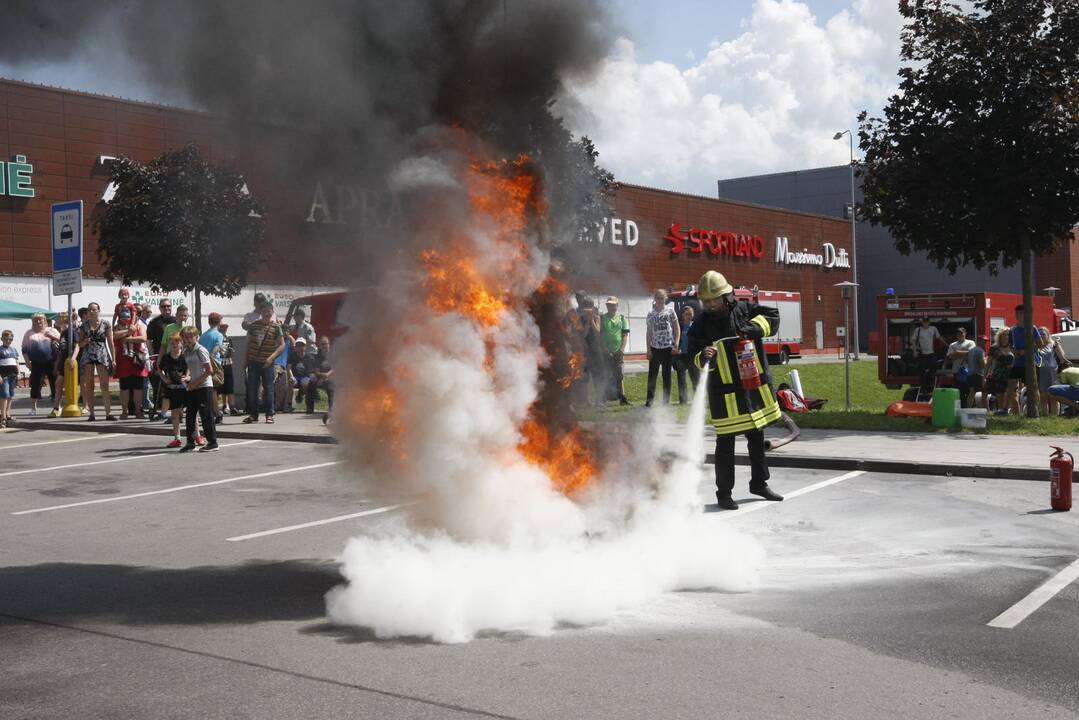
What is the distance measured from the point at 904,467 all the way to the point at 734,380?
3366mm

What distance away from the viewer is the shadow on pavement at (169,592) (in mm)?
5637

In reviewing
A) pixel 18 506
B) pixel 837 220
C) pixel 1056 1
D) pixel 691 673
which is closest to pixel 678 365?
pixel 1056 1

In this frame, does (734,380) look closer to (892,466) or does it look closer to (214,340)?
(892,466)

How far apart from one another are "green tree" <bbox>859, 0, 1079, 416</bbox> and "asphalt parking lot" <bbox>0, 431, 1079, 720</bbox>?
25.1ft

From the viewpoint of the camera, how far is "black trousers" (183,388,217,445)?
1342 cm

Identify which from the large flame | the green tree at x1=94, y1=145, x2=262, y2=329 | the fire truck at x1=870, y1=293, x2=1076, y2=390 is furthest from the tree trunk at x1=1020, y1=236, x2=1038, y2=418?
the green tree at x1=94, y1=145, x2=262, y2=329

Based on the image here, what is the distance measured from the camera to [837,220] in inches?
2389

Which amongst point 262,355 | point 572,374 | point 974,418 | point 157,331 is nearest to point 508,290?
point 572,374

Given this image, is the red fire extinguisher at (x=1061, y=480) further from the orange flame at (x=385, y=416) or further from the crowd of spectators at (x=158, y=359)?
the crowd of spectators at (x=158, y=359)

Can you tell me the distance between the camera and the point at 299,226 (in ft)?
20.3

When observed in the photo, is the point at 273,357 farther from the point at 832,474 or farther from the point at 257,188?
the point at 257,188

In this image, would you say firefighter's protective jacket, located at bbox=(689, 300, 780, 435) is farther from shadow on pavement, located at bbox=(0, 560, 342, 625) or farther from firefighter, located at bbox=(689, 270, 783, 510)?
shadow on pavement, located at bbox=(0, 560, 342, 625)

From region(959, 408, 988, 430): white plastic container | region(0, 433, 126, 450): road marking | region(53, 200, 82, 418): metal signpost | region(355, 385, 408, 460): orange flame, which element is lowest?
region(0, 433, 126, 450): road marking

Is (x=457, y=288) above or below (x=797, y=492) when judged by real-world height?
above
